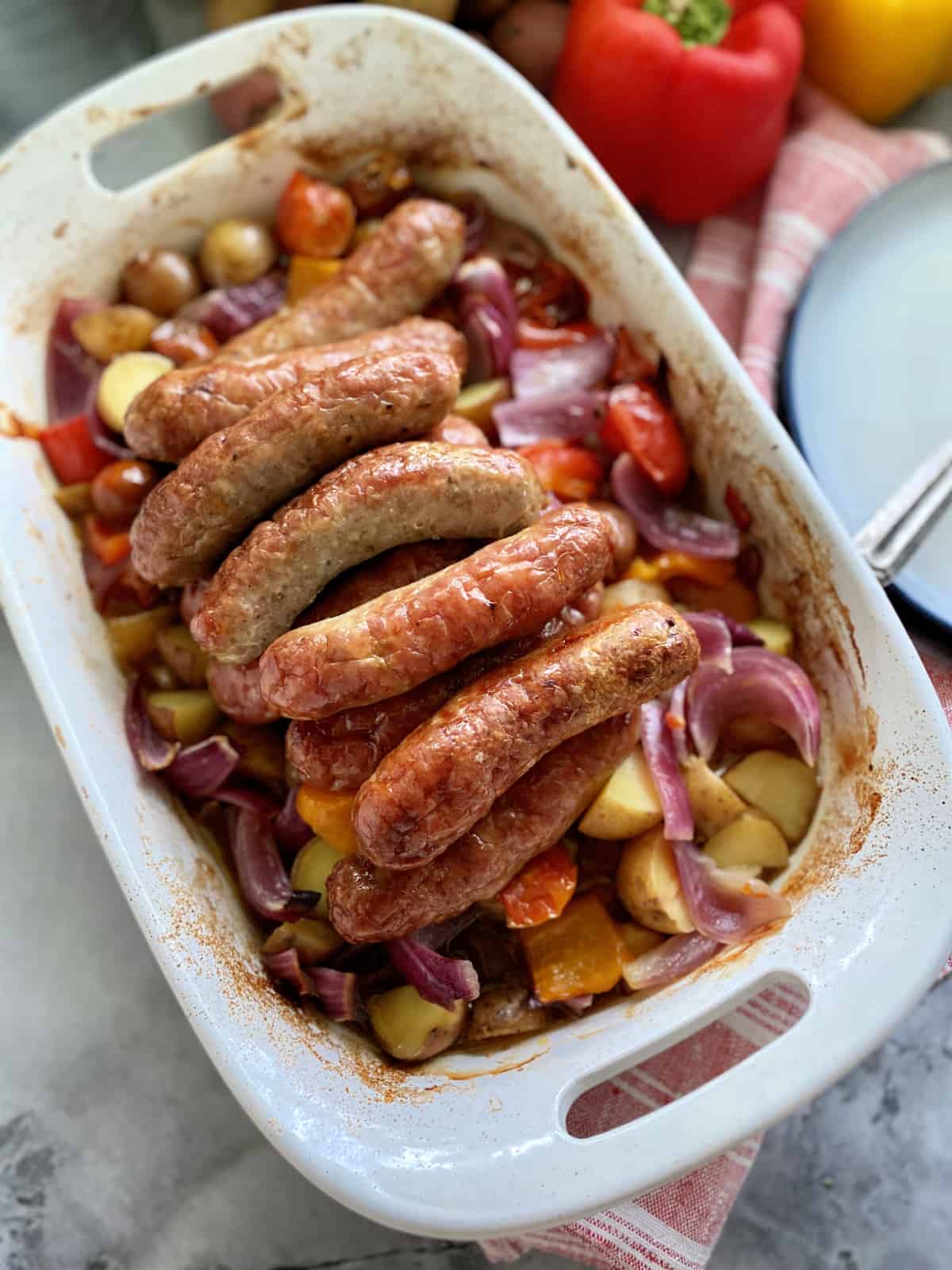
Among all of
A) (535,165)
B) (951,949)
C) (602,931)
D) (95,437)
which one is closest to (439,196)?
(535,165)

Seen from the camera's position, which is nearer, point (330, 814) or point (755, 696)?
point (330, 814)

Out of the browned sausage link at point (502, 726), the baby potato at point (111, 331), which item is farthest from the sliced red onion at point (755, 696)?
the baby potato at point (111, 331)

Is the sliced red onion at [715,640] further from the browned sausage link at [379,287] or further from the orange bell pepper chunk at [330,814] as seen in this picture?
the browned sausage link at [379,287]

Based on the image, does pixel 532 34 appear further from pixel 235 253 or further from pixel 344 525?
pixel 344 525

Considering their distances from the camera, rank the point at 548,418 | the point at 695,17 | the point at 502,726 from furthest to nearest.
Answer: the point at 695,17 < the point at 548,418 < the point at 502,726

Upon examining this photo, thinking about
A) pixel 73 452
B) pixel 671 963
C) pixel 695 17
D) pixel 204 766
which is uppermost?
pixel 695 17

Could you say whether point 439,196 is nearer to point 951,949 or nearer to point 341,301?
point 341,301

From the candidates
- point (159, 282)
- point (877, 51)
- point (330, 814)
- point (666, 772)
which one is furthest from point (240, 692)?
point (877, 51)
